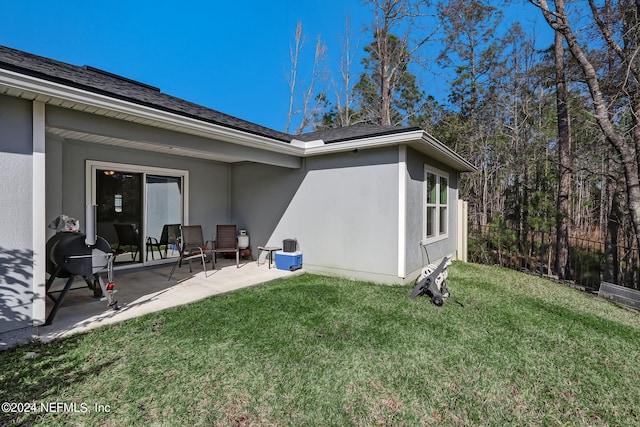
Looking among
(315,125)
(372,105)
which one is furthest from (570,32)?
(315,125)

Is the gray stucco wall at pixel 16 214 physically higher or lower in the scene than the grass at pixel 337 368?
higher

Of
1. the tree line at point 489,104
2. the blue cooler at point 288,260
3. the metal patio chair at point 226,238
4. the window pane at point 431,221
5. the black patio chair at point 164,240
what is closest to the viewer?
the blue cooler at point 288,260

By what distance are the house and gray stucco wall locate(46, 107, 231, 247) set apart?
2cm

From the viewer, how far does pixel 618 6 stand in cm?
614

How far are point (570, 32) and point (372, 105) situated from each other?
385 inches

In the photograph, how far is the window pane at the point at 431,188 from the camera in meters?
6.49

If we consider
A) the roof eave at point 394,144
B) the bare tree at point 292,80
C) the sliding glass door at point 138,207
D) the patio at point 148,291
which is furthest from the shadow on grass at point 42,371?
the bare tree at point 292,80

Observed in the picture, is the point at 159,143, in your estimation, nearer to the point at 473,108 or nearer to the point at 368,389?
the point at 368,389

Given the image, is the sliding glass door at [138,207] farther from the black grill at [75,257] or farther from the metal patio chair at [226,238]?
the black grill at [75,257]

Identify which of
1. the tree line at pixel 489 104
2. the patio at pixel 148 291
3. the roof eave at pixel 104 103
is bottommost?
the patio at pixel 148 291

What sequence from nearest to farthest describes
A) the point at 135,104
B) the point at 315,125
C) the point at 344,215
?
1. the point at 135,104
2. the point at 344,215
3. the point at 315,125

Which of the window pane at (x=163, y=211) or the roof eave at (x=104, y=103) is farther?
the window pane at (x=163, y=211)

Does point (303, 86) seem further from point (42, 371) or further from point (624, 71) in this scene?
point (42, 371)

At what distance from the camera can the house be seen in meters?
2.97
